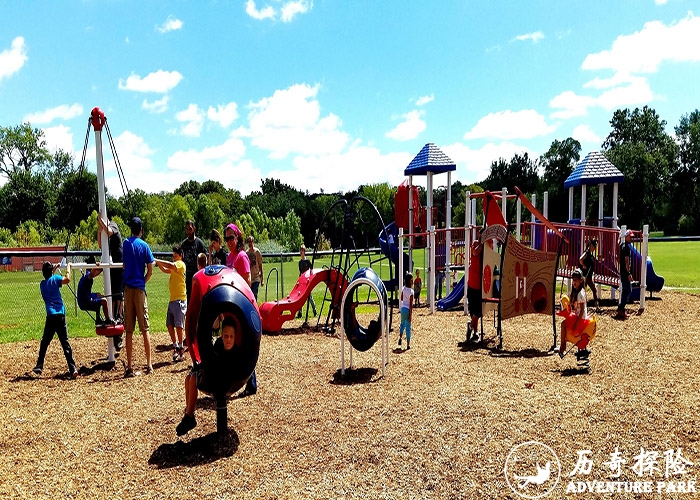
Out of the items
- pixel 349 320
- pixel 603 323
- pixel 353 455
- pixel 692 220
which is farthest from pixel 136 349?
pixel 692 220

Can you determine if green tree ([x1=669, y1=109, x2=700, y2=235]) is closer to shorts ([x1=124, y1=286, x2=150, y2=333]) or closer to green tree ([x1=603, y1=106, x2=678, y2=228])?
green tree ([x1=603, y1=106, x2=678, y2=228])

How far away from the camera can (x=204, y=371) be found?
4859mm

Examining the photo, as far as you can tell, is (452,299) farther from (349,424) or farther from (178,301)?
(349,424)

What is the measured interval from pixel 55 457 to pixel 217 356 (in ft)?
5.70

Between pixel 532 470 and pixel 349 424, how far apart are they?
6.07ft

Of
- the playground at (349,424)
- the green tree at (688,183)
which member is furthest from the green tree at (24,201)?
the green tree at (688,183)

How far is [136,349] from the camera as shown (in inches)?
354

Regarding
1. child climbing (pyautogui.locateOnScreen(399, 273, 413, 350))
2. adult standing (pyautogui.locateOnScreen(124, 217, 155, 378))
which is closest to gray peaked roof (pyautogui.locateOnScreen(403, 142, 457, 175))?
child climbing (pyautogui.locateOnScreen(399, 273, 413, 350))

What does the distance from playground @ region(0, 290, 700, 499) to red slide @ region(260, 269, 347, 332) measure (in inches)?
86.1

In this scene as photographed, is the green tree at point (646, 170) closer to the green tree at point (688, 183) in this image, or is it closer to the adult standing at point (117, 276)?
the green tree at point (688, 183)

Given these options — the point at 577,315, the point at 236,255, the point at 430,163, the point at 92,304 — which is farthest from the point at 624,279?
the point at 92,304

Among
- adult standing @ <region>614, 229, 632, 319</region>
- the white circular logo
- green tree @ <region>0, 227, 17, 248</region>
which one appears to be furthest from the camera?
green tree @ <region>0, 227, 17, 248</region>

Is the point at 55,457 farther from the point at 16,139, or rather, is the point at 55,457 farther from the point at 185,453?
the point at 16,139

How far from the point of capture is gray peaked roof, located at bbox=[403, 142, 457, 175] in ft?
48.0
